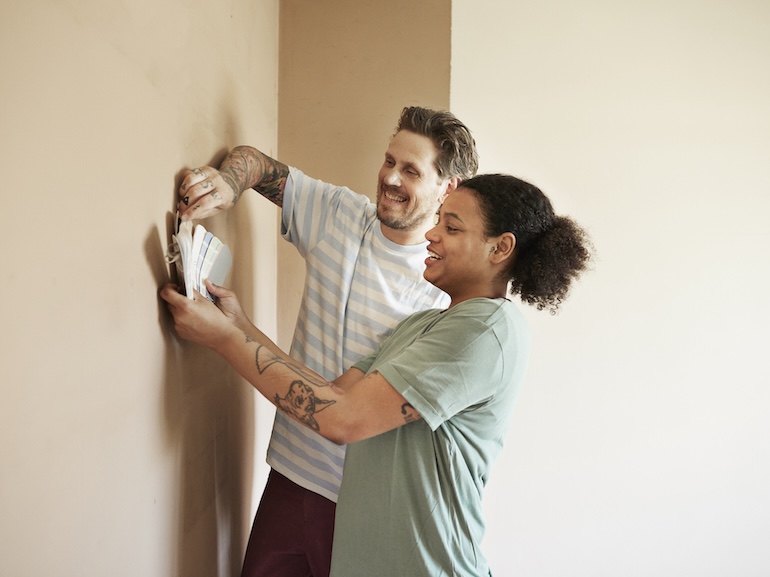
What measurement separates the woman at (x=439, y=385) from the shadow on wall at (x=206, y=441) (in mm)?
99

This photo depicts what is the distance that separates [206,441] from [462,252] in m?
0.64

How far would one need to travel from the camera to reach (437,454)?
123 centimetres

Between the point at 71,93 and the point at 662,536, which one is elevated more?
the point at 71,93

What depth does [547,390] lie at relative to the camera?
2.45 m

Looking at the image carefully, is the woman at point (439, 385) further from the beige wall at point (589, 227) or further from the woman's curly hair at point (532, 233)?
the beige wall at point (589, 227)

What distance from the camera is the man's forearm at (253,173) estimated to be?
147 cm

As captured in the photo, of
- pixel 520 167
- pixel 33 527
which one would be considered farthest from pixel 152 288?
pixel 520 167

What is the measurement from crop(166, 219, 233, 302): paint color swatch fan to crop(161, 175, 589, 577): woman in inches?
1.3

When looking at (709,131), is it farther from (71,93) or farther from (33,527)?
(33,527)

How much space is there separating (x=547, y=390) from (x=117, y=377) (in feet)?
5.59

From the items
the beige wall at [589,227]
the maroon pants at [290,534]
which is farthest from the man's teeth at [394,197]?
the maroon pants at [290,534]

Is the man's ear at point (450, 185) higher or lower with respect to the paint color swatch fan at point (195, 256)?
higher

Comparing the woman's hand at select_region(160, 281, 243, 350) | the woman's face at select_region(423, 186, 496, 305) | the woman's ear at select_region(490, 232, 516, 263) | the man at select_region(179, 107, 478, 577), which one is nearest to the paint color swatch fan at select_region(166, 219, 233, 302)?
the woman's hand at select_region(160, 281, 243, 350)

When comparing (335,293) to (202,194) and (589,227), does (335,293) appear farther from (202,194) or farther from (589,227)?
(589,227)
